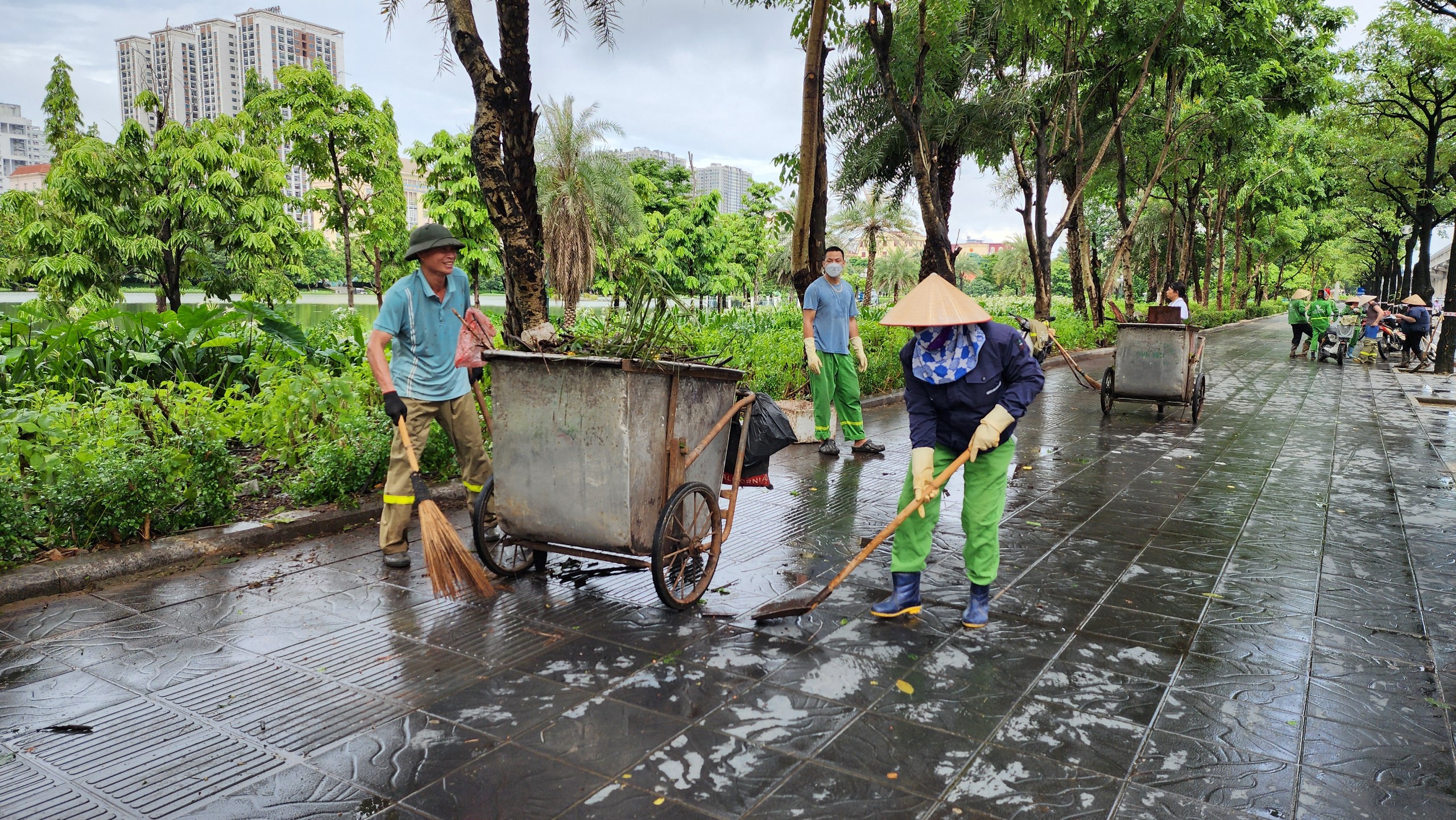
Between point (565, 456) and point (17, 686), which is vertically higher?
point (565, 456)

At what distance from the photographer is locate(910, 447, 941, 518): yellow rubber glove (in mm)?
4008

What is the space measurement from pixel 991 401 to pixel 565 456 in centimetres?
187

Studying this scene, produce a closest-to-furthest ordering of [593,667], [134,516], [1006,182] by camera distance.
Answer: [593,667] < [134,516] < [1006,182]

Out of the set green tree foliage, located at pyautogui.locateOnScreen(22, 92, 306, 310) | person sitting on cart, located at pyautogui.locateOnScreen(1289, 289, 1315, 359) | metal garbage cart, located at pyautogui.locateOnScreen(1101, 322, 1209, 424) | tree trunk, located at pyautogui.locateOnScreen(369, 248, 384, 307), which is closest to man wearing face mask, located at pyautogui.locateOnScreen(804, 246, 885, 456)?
metal garbage cart, located at pyautogui.locateOnScreen(1101, 322, 1209, 424)

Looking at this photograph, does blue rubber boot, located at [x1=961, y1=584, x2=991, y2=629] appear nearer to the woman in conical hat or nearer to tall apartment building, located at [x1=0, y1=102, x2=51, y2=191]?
the woman in conical hat

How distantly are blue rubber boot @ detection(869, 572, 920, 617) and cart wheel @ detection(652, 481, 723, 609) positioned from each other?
0.81 metres

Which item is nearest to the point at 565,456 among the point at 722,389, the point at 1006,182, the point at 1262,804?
the point at 722,389

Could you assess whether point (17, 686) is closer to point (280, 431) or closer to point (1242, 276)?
point (280, 431)

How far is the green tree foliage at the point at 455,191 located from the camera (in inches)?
1535

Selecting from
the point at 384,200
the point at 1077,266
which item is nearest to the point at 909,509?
the point at 1077,266

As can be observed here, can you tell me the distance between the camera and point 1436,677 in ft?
11.9

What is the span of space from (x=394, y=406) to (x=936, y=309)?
2.52 meters

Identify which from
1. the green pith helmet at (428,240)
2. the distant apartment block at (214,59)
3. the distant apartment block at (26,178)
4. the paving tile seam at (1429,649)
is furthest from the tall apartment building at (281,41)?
the paving tile seam at (1429,649)

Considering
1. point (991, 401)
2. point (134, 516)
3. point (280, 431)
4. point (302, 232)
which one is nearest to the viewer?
point (991, 401)
